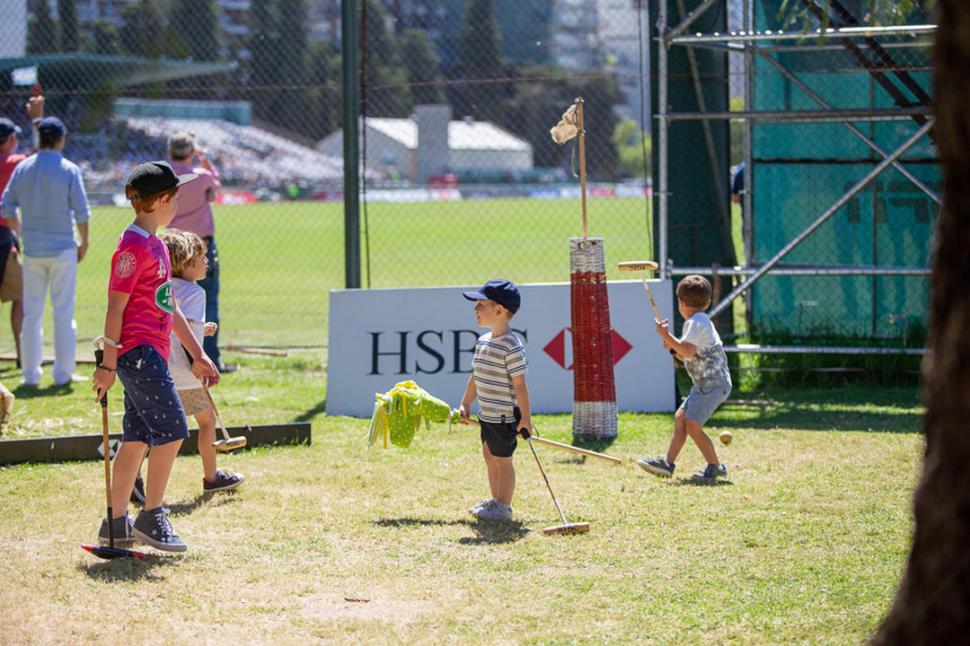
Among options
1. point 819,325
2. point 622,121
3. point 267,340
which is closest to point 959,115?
point 819,325

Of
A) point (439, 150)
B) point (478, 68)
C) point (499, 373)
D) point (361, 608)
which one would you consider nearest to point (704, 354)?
point (499, 373)

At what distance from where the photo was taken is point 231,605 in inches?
189

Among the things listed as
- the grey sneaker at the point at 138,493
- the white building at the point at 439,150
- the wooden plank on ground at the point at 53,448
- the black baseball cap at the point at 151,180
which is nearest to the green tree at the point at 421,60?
the white building at the point at 439,150

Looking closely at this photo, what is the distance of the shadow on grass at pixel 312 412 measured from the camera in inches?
349

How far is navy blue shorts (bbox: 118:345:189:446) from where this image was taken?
539 cm

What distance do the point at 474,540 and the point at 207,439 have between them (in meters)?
1.72

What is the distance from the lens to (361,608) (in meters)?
4.79

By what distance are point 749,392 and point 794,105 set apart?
312cm

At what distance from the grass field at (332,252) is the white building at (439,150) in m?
6.66

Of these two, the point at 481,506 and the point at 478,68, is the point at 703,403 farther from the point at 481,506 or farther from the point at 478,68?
the point at 478,68

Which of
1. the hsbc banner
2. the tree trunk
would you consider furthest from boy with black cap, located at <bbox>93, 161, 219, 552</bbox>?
the tree trunk

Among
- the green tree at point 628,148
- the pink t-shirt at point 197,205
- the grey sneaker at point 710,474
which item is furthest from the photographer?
the green tree at point 628,148

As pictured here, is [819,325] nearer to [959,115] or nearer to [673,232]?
[673,232]

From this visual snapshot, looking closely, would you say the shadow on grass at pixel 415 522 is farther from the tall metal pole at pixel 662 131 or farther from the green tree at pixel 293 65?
the green tree at pixel 293 65
